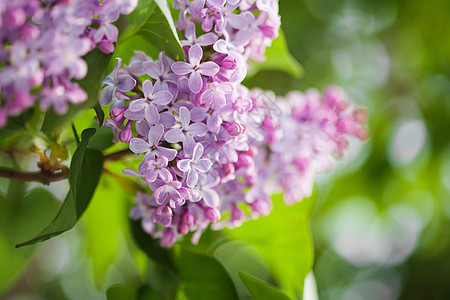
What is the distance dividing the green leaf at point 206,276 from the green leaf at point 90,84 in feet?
0.93

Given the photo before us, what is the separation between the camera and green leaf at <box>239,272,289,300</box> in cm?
64

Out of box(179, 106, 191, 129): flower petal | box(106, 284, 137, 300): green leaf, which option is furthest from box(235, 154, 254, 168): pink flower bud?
box(106, 284, 137, 300): green leaf

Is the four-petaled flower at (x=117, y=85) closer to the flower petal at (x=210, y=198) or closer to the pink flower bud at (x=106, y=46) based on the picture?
the pink flower bud at (x=106, y=46)

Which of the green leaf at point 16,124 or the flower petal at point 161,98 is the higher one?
the flower petal at point 161,98

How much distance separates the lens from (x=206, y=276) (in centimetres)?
69

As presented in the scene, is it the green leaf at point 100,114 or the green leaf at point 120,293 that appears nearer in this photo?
the green leaf at point 100,114

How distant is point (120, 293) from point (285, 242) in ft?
0.86


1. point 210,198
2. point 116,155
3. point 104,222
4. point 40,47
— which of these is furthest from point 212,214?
point 104,222

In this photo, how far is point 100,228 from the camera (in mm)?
893

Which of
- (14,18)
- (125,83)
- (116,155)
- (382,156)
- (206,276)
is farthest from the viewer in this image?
(382,156)

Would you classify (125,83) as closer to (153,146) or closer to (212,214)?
(153,146)

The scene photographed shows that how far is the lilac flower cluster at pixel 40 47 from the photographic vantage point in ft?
1.27

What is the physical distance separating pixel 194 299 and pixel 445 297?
1318 millimetres

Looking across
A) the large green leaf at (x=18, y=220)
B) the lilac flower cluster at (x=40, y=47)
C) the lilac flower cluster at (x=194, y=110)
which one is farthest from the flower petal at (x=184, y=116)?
the large green leaf at (x=18, y=220)
